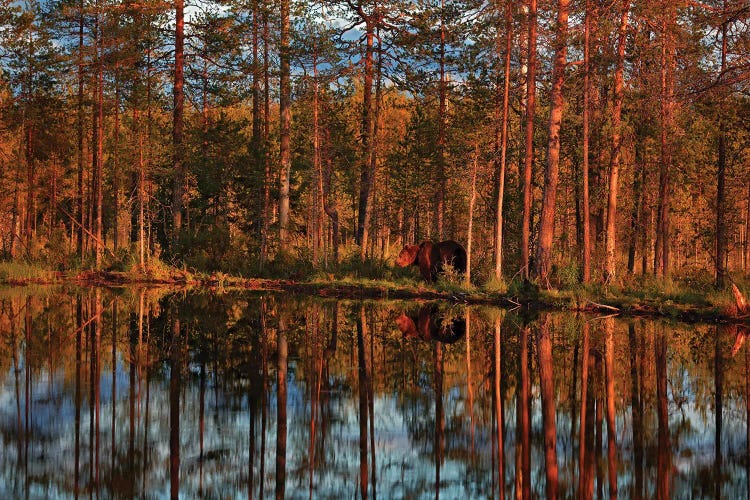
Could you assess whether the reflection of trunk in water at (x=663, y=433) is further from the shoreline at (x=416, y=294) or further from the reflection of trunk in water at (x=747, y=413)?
the shoreline at (x=416, y=294)

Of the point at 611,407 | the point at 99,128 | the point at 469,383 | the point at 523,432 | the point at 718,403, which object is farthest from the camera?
the point at 99,128

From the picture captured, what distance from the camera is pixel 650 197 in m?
40.3

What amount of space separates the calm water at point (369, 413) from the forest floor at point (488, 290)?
11.1 ft

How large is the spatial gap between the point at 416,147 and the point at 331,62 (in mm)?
9412

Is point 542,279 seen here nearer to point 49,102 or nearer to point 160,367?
point 160,367

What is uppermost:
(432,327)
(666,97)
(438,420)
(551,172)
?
(666,97)

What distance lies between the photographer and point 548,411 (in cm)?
895

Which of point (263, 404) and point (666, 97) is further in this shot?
point (666, 97)

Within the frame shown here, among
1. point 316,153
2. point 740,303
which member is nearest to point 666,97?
point 740,303

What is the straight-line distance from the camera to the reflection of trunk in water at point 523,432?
21.6 feet

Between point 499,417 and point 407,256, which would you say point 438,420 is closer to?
point 499,417

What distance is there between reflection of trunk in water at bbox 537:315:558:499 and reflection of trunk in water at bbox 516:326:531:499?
0.59 ft

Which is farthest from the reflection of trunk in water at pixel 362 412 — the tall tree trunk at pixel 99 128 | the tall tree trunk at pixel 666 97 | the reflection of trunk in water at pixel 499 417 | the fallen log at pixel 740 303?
the tall tree trunk at pixel 99 128

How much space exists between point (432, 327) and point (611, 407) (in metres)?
8.62
